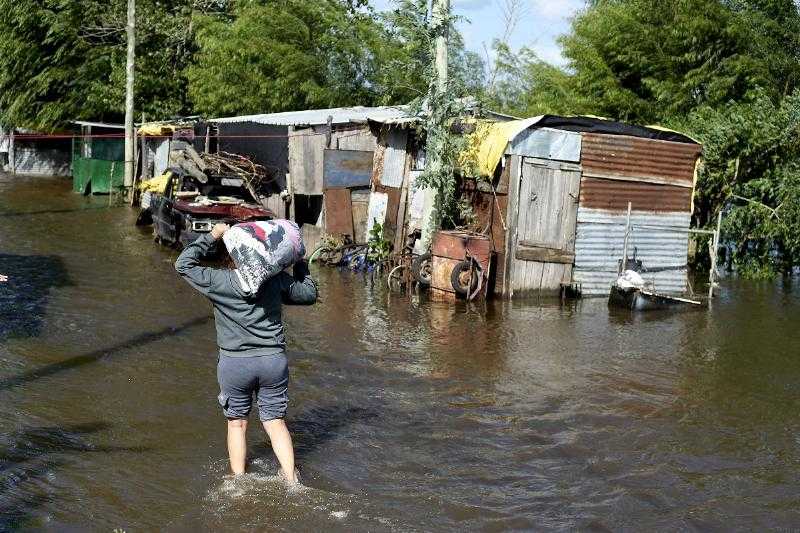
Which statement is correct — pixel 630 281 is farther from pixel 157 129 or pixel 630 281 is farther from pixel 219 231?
pixel 157 129

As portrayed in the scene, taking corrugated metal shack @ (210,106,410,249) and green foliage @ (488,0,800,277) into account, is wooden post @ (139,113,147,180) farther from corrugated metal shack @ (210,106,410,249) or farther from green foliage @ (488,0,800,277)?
green foliage @ (488,0,800,277)

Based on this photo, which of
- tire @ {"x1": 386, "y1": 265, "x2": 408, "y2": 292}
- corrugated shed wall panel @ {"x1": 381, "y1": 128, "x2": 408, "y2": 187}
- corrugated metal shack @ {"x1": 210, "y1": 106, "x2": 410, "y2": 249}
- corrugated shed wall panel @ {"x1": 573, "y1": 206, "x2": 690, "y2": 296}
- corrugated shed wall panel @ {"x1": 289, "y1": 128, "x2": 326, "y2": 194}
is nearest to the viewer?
corrugated shed wall panel @ {"x1": 573, "y1": 206, "x2": 690, "y2": 296}

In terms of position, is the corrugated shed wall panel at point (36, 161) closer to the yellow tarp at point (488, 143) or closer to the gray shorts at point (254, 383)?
the yellow tarp at point (488, 143)

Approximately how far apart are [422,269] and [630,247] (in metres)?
3.32

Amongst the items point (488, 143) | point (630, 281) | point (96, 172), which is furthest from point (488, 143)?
point (96, 172)

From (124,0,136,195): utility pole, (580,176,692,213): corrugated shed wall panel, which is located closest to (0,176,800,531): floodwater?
(580,176,692,213): corrugated shed wall panel

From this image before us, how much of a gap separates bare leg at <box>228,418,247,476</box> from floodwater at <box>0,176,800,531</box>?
14cm

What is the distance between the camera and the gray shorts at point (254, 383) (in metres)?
5.27

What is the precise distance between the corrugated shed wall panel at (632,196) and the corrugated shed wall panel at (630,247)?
4.3 inches

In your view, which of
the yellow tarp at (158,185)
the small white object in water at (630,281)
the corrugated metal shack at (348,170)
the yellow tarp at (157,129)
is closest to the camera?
the small white object in water at (630,281)

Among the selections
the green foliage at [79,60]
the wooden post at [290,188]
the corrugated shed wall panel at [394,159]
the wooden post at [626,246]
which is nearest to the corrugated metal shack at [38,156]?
the green foliage at [79,60]

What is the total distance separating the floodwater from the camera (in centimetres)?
555

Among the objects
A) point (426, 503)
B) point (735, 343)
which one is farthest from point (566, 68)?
point (426, 503)

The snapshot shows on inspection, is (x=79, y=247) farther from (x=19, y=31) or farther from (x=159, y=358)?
(x=19, y=31)
